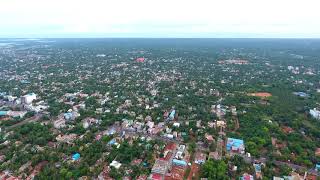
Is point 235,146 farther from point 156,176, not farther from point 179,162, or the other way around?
point 156,176

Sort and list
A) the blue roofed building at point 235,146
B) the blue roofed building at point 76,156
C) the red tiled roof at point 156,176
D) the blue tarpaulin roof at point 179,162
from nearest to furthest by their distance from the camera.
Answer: the red tiled roof at point 156,176, the blue tarpaulin roof at point 179,162, the blue roofed building at point 76,156, the blue roofed building at point 235,146

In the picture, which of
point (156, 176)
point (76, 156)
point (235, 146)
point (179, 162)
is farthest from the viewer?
point (235, 146)

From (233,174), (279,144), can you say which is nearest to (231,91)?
(279,144)

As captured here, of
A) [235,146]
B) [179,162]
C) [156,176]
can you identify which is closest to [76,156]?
[156,176]

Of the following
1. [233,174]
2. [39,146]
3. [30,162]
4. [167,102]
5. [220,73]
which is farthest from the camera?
[220,73]

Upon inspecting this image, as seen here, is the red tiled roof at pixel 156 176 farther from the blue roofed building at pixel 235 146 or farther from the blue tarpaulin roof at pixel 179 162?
the blue roofed building at pixel 235 146

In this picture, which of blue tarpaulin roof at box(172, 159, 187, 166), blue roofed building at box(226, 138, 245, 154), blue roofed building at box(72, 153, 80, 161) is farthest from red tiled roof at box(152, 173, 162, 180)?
blue roofed building at box(226, 138, 245, 154)

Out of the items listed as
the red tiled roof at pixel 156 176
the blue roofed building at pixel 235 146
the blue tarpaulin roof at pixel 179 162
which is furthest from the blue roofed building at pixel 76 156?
the blue roofed building at pixel 235 146

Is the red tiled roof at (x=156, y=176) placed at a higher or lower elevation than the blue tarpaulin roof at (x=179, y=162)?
lower

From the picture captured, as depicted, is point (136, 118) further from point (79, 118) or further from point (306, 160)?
point (306, 160)
